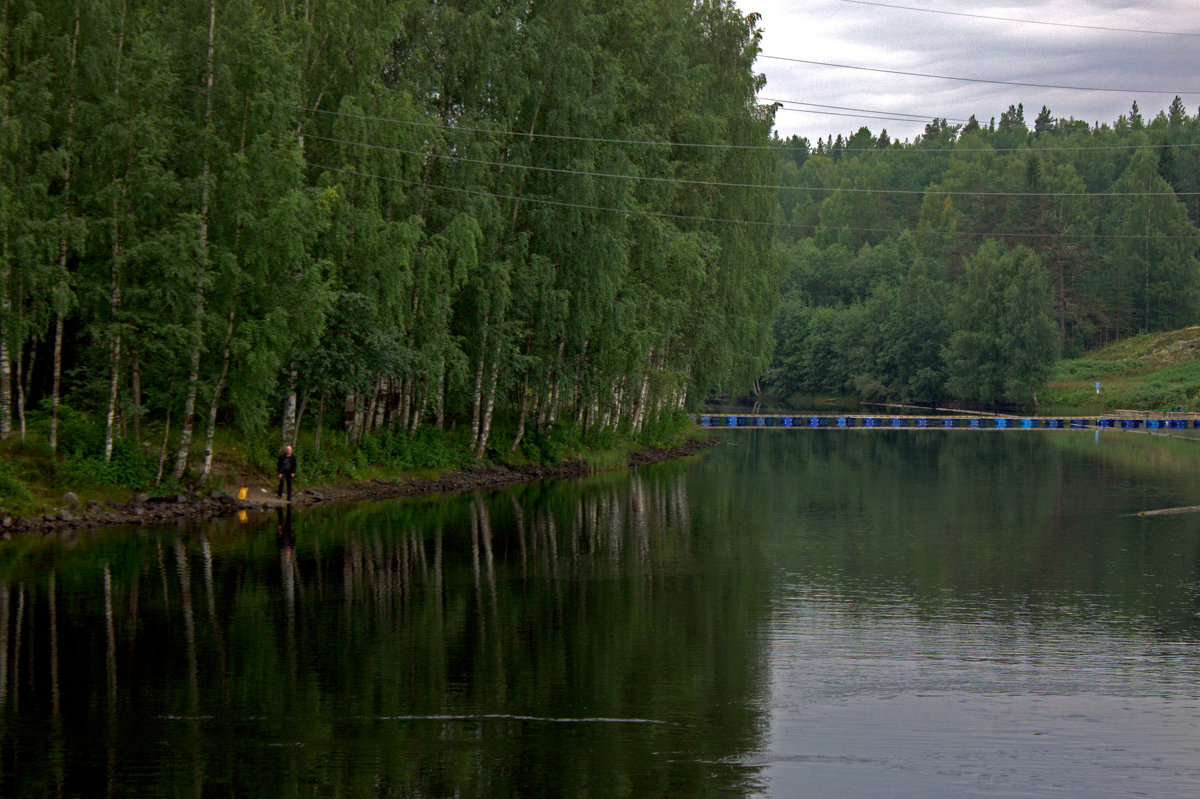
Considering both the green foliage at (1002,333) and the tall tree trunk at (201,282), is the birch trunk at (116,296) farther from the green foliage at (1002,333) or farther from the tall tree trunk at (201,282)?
the green foliage at (1002,333)

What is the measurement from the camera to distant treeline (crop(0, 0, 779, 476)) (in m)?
30.7

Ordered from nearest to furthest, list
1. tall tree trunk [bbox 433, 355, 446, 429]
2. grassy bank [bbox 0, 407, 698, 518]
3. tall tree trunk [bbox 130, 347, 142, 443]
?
grassy bank [bbox 0, 407, 698, 518] → tall tree trunk [bbox 130, 347, 142, 443] → tall tree trunk [bbox 433, 355, 446, 429]

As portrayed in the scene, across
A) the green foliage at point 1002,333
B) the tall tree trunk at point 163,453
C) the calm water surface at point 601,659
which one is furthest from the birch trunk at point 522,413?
the green foliage at point 1002,333

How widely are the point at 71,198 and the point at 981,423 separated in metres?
77.8

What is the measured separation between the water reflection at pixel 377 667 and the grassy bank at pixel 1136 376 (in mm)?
94004

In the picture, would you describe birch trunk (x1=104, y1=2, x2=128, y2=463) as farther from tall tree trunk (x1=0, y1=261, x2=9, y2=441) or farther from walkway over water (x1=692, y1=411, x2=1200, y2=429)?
walkway over water (x1=692, y1=411, x2=1200, y2=429)

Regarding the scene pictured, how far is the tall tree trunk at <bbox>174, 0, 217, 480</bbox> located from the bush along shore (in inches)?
41.6

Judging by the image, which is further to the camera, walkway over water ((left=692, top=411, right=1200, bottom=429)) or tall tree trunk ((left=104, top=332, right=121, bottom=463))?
walkway over water ((left=692, top=411, right=1200, bottom=429))

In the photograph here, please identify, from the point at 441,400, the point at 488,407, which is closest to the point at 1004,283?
the point at 488,407

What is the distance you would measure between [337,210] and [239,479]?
27.1 feet

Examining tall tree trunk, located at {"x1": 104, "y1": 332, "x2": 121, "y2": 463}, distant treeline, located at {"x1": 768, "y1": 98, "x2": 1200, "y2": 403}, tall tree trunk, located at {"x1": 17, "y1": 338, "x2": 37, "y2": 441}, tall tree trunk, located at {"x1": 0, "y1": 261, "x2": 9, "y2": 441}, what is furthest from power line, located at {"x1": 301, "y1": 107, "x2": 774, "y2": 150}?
distant treeline, located at {"x1": 768, "y1": 98, "x2": 1200, "y2": 403}

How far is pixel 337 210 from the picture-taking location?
118ft

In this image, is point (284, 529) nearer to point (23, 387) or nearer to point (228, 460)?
point (228, 460)

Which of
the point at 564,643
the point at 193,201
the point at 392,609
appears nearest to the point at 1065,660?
the point at 564,643
